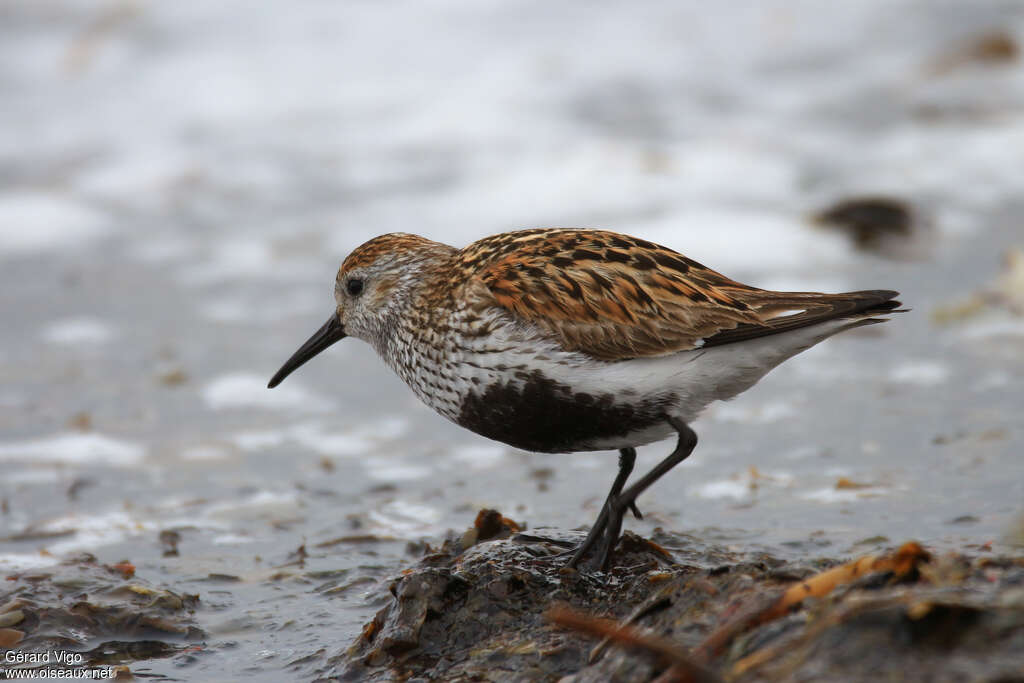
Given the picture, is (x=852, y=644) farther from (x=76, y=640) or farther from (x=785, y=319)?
(x=76, y=640)

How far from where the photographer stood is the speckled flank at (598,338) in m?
4.30

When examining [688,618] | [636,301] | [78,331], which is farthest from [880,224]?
[688,618]

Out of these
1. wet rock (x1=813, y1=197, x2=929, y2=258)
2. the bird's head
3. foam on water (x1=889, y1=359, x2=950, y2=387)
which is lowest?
foam on water (x1=889, y1=359, x2=950, y2=387)

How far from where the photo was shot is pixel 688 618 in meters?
3.40

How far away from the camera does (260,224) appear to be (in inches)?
352

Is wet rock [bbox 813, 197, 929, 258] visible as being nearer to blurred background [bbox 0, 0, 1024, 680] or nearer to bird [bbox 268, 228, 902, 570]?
blurred background [bbox 0, 0, 1024, 680]

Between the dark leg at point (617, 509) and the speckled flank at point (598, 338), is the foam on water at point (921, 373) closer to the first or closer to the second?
the speckled flank at point (598, 338)

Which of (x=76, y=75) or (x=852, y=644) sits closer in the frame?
(x=852, y=644)

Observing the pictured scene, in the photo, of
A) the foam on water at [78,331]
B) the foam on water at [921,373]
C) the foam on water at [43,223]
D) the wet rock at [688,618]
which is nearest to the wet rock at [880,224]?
the foam on water at [921,373]

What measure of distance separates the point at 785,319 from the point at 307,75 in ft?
24.8

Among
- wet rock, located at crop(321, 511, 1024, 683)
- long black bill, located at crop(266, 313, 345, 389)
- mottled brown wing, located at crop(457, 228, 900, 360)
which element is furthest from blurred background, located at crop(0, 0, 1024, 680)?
mottled brown wing, located at crop(457, 228, 900, 360)

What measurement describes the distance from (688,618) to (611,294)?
1.40 m

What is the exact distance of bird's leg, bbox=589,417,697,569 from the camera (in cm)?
430

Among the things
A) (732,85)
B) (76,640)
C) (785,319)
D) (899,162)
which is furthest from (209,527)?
(732,85)
